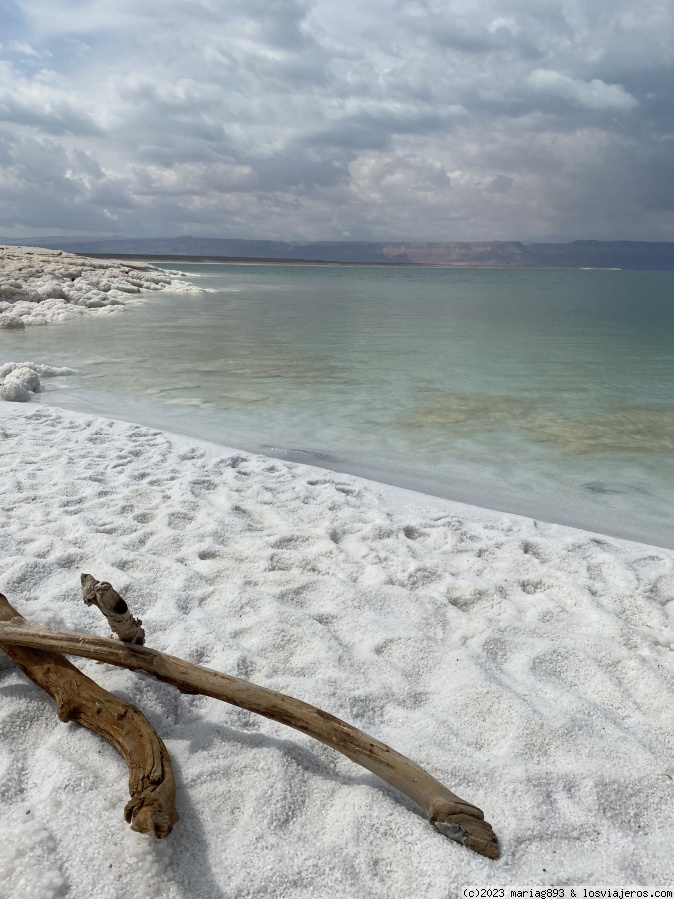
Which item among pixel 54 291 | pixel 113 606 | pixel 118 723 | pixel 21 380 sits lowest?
pixel 118 723

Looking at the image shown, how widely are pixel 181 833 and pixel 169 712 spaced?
0.58m

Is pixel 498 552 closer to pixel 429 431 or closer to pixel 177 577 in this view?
pixel 177 577

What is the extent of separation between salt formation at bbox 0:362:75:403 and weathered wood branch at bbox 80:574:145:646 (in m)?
6.22

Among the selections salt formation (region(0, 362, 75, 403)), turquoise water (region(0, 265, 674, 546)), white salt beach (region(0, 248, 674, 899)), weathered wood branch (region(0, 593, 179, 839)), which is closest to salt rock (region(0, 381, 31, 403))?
salt formation (region(0, 362, 75, 403))

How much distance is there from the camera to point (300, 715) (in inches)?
85.5

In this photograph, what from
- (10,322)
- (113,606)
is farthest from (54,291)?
(113,606)

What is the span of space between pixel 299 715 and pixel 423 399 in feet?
24.1

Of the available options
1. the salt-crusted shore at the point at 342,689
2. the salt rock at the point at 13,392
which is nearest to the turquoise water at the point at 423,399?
the salt rock at the point at 13,392

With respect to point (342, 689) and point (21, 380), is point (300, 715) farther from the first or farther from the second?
point (21, 380)

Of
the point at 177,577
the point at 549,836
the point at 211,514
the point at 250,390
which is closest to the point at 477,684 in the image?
the point at 549,836

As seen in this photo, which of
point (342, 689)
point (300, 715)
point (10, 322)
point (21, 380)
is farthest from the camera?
point (10, 322)

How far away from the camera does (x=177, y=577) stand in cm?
346

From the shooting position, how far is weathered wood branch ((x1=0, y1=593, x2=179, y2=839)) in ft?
6.18

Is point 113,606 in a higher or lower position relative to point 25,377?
higher
